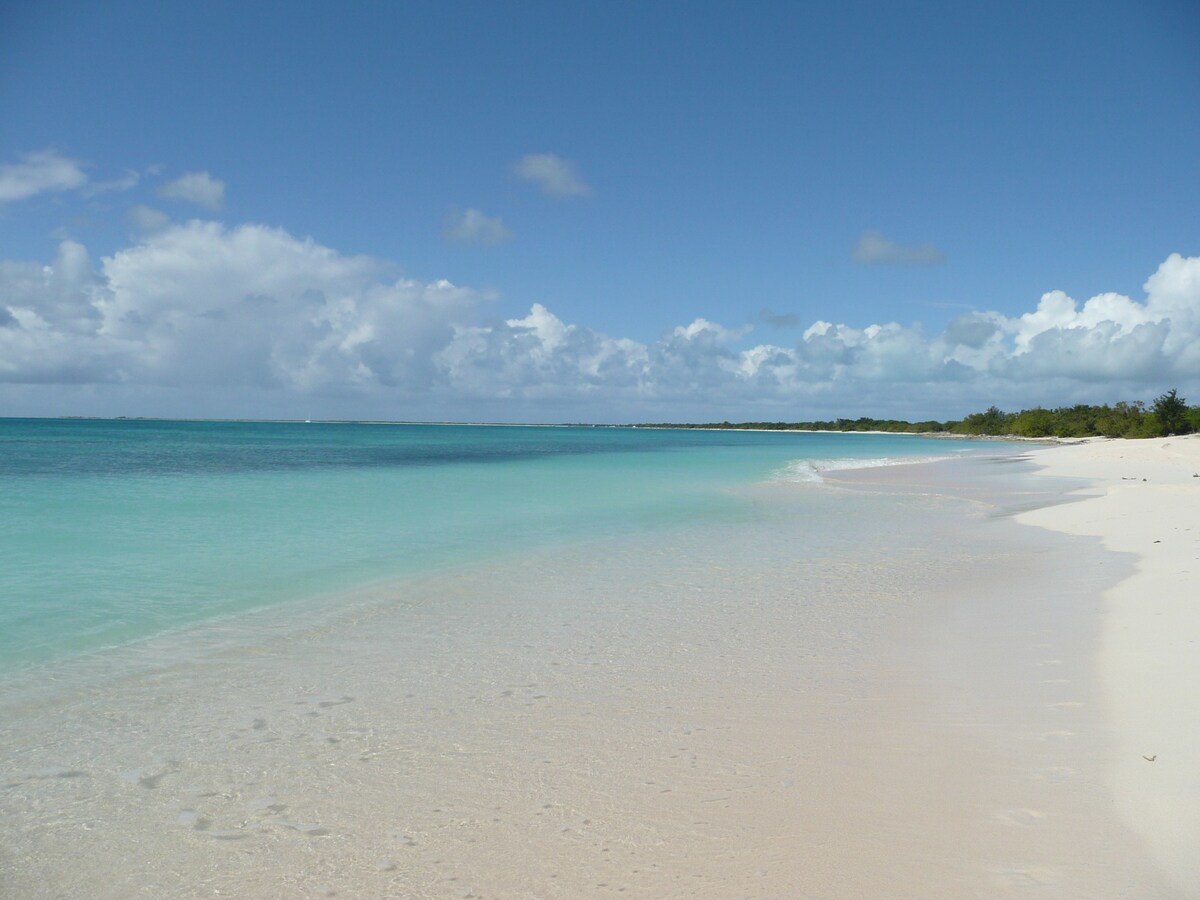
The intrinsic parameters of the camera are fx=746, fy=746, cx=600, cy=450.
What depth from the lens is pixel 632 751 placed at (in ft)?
15.5

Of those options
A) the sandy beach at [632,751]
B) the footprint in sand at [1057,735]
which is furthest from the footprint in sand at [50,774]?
the footprint in sand at [1057,735]

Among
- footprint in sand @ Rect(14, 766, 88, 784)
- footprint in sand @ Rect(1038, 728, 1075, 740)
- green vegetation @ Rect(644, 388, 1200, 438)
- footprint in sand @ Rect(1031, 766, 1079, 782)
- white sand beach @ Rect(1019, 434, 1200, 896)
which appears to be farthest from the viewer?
green vegetation @ Rect(644, 388, 1200, 438)

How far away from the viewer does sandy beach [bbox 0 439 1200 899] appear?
346 centimetres

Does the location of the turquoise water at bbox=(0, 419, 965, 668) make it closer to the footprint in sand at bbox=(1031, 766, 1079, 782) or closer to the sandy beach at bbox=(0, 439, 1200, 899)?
the sandy beach at bbox=(0, 439, 1200, 899)

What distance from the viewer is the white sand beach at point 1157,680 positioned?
3.67m

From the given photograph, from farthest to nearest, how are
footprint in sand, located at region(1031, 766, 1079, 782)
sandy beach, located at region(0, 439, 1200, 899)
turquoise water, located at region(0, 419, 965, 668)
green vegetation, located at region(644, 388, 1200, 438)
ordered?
1. green vegetation, located at region(644, 388, 1200, 438)
2. turquoise water, located at region(0, 419, 965, 668)
3. footprint in sand, located at region(1031, 766, 1079, 782)
4. sandy beach, located at region(0, 439, 1200, 899)

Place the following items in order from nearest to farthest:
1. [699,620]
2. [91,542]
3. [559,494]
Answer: [699,620] → [91,542] → [559,494]

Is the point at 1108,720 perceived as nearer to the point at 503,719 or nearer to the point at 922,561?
the point at 503,719

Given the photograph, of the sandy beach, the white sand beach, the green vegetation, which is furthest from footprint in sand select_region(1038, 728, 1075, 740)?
the green vegetation

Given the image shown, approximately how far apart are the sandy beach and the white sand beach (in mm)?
28

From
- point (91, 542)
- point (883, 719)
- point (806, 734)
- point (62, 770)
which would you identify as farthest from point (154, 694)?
point (91, 542)

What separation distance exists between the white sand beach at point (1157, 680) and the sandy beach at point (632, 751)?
0.03 metres

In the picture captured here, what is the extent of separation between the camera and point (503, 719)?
5297 mm

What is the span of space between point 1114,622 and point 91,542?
15.6 meters
